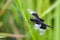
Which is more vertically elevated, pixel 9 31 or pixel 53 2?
pixel 53 2

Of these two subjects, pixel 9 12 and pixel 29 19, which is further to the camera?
pixel 9 12

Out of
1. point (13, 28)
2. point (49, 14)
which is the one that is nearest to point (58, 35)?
point (49, 14)

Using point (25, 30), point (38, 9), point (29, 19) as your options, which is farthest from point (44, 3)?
point (29, 19)

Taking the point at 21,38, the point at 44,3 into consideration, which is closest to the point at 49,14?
the point at 44,3

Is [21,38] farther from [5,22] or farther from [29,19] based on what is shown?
[29,19]

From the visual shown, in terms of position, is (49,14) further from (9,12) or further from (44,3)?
(9,12)

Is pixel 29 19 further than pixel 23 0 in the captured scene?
No

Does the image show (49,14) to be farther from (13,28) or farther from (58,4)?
(13,28)

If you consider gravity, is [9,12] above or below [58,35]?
above
